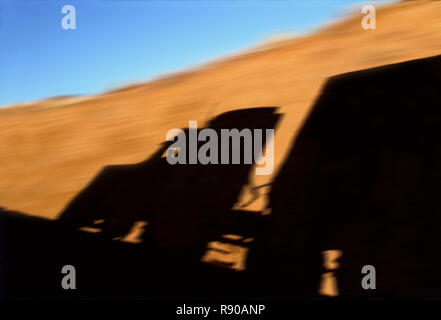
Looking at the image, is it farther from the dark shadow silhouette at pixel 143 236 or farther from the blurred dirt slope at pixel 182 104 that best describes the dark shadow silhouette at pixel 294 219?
the blurred dirt slope at pixel 182 104

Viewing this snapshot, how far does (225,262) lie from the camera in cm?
372

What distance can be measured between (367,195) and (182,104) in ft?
13.7

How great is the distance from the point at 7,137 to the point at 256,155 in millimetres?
5740

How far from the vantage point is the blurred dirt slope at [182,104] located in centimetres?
589

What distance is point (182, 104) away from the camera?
7457mm

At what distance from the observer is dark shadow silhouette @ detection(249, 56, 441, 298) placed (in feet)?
11.1

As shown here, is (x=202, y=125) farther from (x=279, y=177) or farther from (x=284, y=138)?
(x=279, y=177)

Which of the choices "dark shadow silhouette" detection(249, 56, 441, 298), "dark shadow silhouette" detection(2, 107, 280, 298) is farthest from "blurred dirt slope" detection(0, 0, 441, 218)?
"dark shadow silhouette" detection(249, 56, 441, 298)

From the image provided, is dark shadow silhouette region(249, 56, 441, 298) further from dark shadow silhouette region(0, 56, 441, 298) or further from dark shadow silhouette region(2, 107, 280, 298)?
dark shadow silhouette region(2, 107, 280, 298)

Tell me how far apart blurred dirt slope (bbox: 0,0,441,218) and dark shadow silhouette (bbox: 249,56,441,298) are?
48 cm

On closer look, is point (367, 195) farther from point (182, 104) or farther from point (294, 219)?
point (182, 104)

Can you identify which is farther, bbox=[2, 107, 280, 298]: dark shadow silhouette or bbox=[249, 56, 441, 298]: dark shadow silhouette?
bbox=[2, 107, 280, 298]: dark shadow silhouette

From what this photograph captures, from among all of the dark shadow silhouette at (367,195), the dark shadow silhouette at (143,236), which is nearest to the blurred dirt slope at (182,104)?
the dark shadow silhouette at (143,236)

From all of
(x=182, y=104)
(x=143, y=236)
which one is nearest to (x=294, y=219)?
(x=143, y=236)
